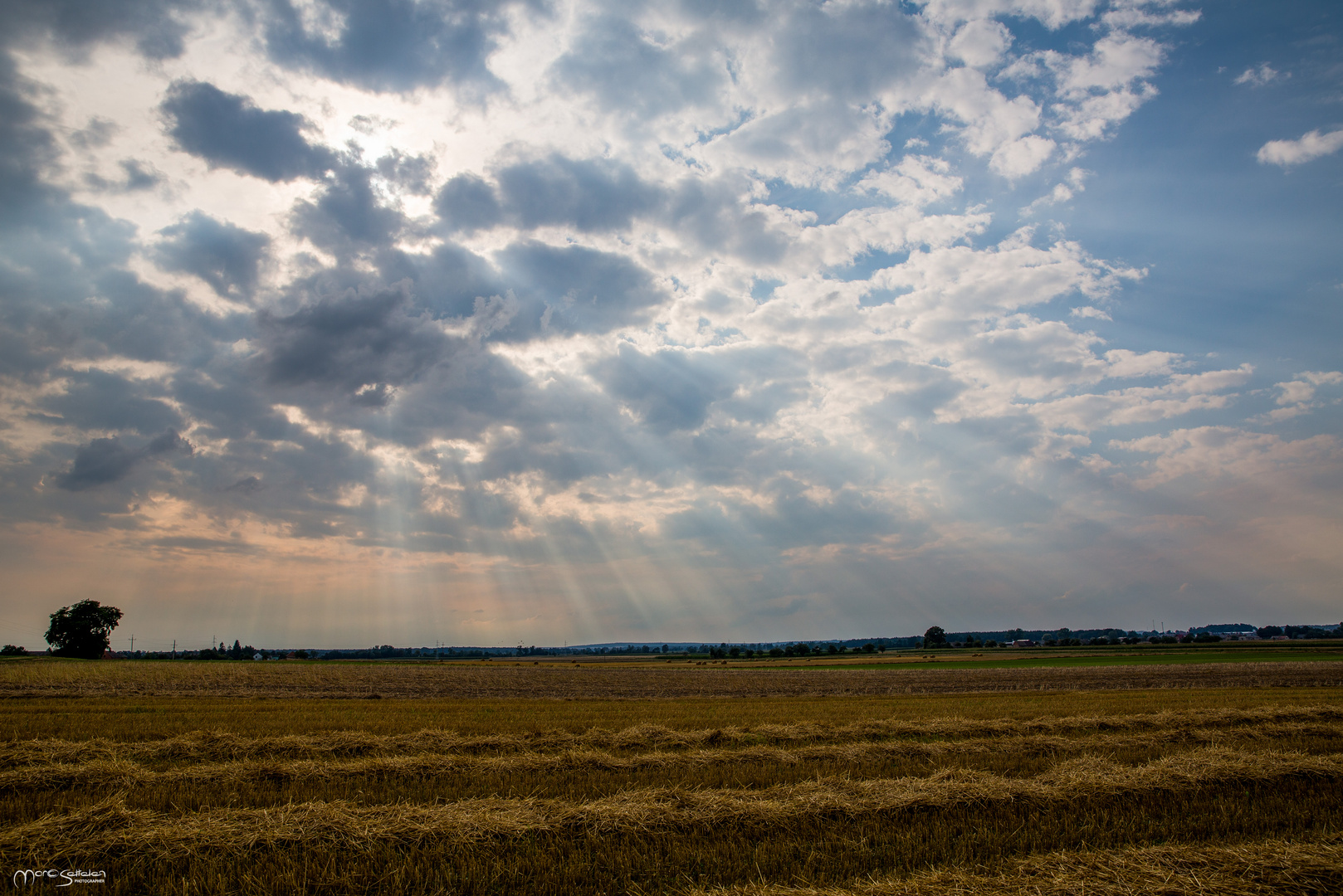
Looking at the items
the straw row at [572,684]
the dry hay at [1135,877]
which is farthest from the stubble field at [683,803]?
the straw row at [572,684]

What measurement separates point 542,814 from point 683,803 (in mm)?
1924

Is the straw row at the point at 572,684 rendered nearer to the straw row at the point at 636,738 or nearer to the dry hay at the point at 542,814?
the straw row at the point at 636,738

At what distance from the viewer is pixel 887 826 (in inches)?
322

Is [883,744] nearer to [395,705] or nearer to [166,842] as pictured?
[166,842]

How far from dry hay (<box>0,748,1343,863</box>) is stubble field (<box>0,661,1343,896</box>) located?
0.04m

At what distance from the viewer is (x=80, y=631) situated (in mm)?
103000

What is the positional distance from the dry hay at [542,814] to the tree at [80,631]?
130m

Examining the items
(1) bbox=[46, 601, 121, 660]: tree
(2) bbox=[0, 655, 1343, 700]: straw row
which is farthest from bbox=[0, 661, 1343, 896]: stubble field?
(1) bbox=[46, 601, 121, 660]: tree

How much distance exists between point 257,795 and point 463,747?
4919 millimetres

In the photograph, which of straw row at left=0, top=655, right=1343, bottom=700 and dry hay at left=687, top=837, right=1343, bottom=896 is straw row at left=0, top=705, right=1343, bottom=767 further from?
straw row at left=0, top=655, right=1343, bottom=700

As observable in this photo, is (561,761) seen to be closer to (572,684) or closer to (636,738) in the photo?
(636,738)

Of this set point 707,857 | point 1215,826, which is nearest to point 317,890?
point 707,857

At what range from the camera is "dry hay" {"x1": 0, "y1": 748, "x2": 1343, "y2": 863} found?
7148 mm

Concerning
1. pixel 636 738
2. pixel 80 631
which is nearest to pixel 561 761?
pixel 636 738
